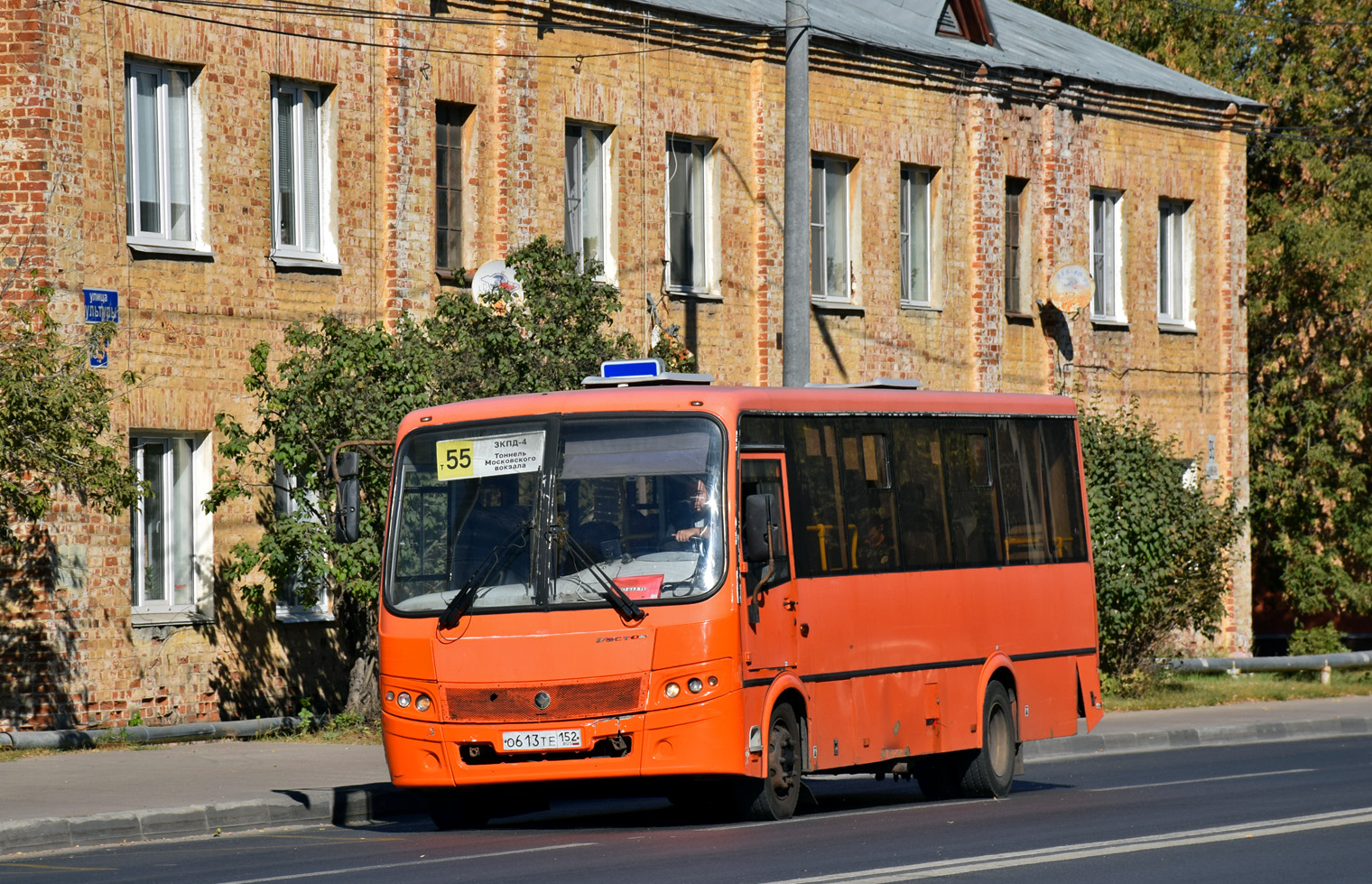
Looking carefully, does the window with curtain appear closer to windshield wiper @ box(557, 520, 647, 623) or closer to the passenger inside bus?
windshield wiper @ box(557, 520, 647, 623)

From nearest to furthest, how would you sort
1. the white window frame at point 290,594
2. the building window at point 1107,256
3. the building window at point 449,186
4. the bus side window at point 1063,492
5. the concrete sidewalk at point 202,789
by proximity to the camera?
the concrete sidewalk at point 202,789 < the bus side window at point 1063,492 < the white window frame at point 290,594 < the building window at point 449,186 < the building window at point 1107,256

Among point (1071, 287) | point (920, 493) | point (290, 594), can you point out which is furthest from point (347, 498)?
point (1071, 287)

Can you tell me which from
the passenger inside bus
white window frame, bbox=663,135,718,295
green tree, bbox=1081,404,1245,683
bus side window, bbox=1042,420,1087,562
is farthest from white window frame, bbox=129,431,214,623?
green tree, bbox=1081,404,1245,683

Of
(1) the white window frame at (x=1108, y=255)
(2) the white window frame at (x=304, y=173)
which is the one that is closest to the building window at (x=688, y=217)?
(2) the white window frame at (x=304, y=173)

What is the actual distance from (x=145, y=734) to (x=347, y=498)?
673 cm

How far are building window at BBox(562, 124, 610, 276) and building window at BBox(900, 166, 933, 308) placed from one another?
6.08 metres

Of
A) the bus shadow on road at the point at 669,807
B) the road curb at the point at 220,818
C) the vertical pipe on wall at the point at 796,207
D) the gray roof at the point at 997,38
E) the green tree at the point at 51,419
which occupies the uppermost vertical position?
the gray roof at the point at 997,38

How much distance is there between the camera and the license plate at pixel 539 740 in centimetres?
1320

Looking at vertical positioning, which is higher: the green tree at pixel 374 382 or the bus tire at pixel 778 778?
the green tree at pixel 374 382

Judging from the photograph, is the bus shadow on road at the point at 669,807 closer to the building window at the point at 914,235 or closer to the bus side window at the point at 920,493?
the bus side window at the point at 920,493

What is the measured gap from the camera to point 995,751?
16688 mm

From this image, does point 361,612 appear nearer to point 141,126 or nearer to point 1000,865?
point 141,126

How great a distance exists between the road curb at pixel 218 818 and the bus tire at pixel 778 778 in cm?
319

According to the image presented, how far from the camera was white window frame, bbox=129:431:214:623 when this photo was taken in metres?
21.3
